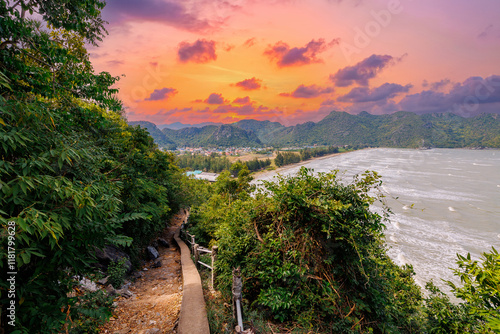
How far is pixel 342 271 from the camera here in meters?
4.29

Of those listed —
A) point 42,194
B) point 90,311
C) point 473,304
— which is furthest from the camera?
point 473,304

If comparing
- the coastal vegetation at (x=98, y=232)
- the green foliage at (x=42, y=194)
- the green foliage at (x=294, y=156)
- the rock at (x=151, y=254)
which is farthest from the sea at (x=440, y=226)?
the green foliage at (x=294, y=156)

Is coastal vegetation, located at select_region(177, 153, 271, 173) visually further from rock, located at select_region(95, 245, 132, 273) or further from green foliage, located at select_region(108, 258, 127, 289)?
green foliage, located at select_region(108, 258, 127, 289)

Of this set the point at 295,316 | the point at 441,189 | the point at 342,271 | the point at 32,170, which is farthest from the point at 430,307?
the point at 441,189

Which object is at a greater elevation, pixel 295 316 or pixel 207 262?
pixel 295 316

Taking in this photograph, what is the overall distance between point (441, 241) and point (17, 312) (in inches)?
1273

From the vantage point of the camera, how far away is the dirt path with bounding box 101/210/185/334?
4813 millimetres

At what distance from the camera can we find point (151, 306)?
5832 mm

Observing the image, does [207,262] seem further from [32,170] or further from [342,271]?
[32,170]

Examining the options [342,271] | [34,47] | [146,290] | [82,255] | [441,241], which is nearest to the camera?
[82,255]

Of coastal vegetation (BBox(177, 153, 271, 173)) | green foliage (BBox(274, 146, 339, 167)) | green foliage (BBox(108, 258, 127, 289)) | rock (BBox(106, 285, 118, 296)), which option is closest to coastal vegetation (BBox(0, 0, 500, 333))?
rock (BBox(106, 285, 118, 296))

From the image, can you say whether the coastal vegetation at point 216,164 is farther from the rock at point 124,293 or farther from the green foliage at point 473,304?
the green foliage at point 473,304

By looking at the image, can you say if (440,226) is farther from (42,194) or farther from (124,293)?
(42,194)

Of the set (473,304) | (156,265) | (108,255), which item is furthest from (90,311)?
(156,265)
